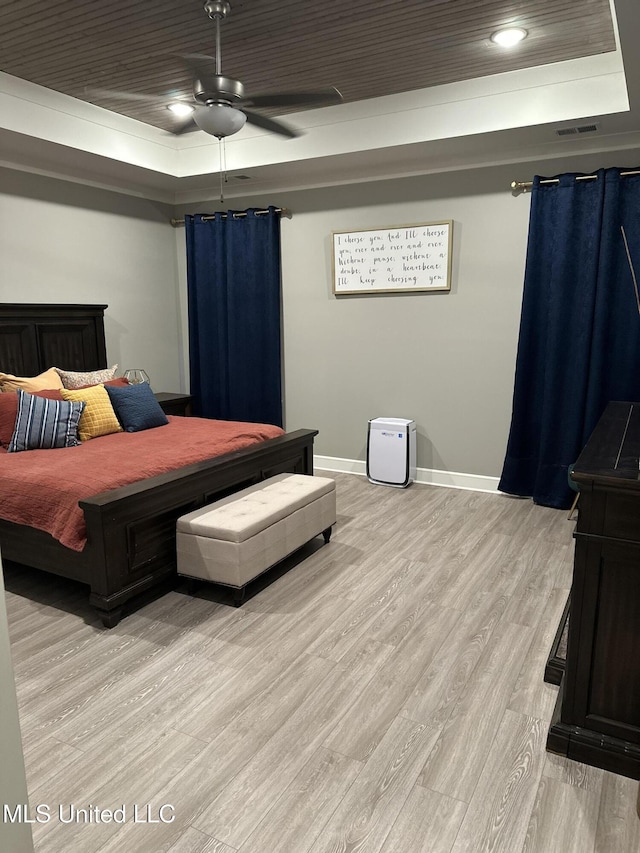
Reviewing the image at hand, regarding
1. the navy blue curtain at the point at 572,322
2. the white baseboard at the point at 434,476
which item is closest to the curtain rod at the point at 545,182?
the navy blue curtain at the point at 572,322

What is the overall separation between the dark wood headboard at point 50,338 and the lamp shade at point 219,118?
2227 mm

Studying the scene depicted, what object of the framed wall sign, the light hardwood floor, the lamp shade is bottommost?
the light hardwood floor

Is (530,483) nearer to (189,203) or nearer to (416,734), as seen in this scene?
(416,734)

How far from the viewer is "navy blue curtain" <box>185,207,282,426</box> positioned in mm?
5273

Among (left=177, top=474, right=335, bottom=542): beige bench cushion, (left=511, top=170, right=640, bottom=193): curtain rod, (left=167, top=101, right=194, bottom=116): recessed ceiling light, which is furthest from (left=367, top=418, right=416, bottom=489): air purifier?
(left=167, top=101, right=194, bottom=116): recessed ceiling light

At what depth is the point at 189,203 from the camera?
5.70 metres

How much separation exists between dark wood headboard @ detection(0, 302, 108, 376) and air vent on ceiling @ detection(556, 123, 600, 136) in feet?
11.9

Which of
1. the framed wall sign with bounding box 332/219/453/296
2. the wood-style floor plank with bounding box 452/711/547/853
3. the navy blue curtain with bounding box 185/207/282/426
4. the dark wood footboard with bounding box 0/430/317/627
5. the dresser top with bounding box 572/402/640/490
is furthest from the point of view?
the navy blue curtain with bounding box 185/207/282/426

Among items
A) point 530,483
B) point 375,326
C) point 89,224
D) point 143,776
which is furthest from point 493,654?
point 89,224

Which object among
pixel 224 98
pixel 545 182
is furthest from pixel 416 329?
pixel 224 98

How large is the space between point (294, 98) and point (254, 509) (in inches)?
80.3

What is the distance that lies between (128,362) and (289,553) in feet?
9.96

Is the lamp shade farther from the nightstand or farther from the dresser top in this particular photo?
the nightstand

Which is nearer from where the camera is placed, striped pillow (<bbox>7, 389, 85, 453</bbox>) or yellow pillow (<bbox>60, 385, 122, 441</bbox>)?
striped pillow (<bbox>7, 389, 85, 453</bbox>)
